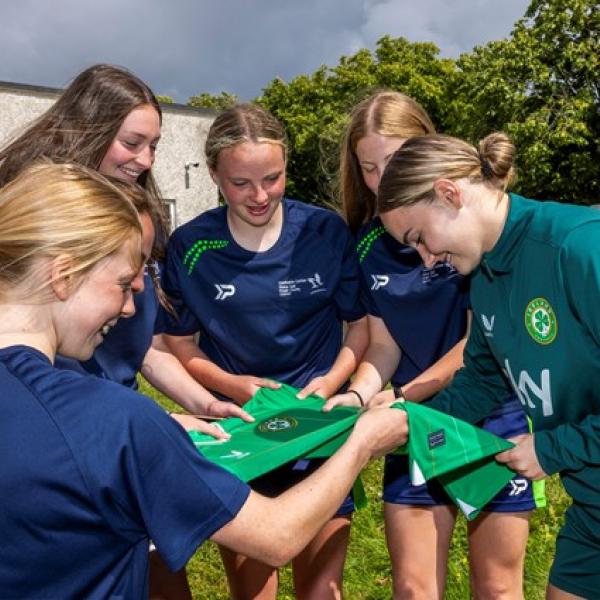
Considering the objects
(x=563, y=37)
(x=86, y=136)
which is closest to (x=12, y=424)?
(x=86, y=136)

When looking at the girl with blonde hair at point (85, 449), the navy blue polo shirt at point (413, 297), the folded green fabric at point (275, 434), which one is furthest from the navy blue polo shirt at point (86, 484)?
the navy blue polo shirt at point (413, 297)

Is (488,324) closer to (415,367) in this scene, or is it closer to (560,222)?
(560,222)

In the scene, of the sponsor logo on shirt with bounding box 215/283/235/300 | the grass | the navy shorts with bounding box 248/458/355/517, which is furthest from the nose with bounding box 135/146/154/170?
the grass

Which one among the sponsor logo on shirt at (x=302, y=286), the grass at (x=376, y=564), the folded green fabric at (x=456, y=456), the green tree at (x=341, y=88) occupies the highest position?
the green tree at (x=341, y=88)

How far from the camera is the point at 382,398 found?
3.67 meters

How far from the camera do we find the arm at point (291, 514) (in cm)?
203

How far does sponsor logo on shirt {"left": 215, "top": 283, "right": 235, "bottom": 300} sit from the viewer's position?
388 cm

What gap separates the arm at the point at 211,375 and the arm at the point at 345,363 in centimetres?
22

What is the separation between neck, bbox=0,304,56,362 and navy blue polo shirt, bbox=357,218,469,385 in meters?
2.09

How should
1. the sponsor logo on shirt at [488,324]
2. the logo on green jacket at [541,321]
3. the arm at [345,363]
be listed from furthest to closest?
1. the arm at [345,363]
2. the sponsor logo on shirt at [488,324]
3. the logo on green jacket at [541,321]

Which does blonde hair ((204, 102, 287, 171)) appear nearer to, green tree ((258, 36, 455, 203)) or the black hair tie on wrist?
the black hair tie on wrist

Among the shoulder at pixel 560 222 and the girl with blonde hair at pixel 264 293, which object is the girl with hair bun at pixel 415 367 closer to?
the girl with blonde hair at pixel 264 293

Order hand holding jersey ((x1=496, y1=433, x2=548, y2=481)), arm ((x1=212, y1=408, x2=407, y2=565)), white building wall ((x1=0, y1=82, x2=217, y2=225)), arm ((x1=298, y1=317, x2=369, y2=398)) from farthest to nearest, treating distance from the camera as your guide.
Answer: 1. white building wall ((x1=0, y1=82, x2=217, y2=225))
2. arm ((x1=298, y1=317, x2=369, y2=398))
3. hand holding jersey ((x1=496, y1=433, x2=548, y2=481))
4. arm ((x1=212, y1=408, x2=407, y2=565))

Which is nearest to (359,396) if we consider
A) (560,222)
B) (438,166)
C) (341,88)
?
(438,166)
